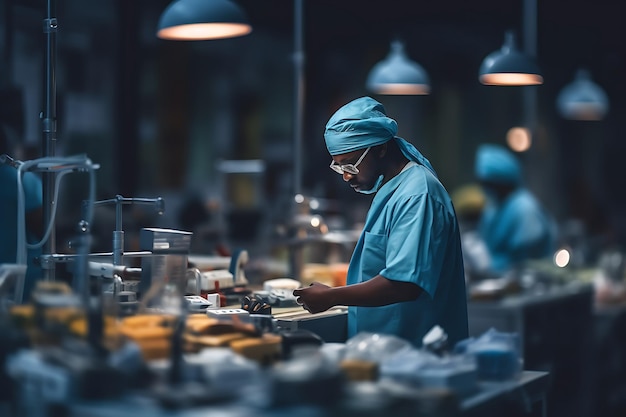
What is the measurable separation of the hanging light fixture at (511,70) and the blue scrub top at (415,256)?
1.54m

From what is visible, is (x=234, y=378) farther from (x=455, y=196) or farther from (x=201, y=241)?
(x=455, y=196)

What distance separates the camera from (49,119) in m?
3.69

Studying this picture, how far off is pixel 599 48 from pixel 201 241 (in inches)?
303

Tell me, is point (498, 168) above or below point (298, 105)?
below

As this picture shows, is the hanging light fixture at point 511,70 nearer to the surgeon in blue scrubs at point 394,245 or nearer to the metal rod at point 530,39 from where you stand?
the metal rod at point 530,39

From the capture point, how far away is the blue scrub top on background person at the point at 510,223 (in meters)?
6.91

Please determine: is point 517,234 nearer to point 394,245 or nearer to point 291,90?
point 394,245

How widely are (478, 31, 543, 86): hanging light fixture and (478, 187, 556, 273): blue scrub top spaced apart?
1935 mm

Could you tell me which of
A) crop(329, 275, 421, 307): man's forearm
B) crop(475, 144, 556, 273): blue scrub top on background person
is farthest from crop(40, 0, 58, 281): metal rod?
crop(475, 144, 556, 273): blue scrub top on background person

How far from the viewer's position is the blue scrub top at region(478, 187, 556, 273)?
6902mm

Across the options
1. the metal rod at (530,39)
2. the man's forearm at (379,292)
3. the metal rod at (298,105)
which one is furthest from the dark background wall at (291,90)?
the man's forearm at (379,292)

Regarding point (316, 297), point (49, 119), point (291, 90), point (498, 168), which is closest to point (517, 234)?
point (498, 168)

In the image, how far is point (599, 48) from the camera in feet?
38.7

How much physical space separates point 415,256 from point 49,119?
1496 mm
